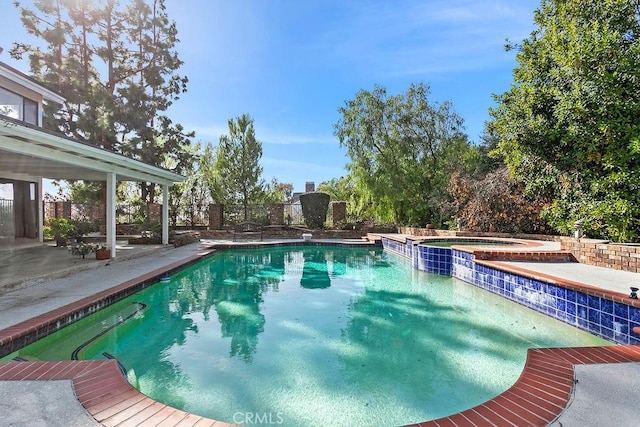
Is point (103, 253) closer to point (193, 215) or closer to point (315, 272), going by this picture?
point (315, 272)

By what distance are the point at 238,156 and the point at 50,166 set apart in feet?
37.8

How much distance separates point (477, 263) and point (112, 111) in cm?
1810

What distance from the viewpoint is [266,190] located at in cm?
2142

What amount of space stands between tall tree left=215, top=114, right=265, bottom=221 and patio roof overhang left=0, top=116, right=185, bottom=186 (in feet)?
26.3

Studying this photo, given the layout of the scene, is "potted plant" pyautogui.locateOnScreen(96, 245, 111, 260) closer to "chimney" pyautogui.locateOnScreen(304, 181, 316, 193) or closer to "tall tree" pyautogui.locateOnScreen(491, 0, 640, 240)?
"tall tree" pyautogui.locateOnScreen(491, 0, 640, 240)

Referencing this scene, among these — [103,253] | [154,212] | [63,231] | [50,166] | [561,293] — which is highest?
[50,166]

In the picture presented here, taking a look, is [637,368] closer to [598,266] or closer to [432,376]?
[432,376]

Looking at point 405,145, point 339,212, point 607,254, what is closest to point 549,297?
point 607,254

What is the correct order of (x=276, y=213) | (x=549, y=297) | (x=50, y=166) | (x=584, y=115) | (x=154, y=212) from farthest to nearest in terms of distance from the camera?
(x=276, y=213) < (x=154, y=212) < (x=50, y=166) < (x=584, y=115) < (x=549, y=297)

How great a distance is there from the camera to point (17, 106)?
33.6 ft

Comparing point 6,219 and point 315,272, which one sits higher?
point 6,219

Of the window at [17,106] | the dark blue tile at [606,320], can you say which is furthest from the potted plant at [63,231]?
the dark blue tile at [606,320]

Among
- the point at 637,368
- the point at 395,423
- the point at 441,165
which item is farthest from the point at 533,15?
the point at 395,423
